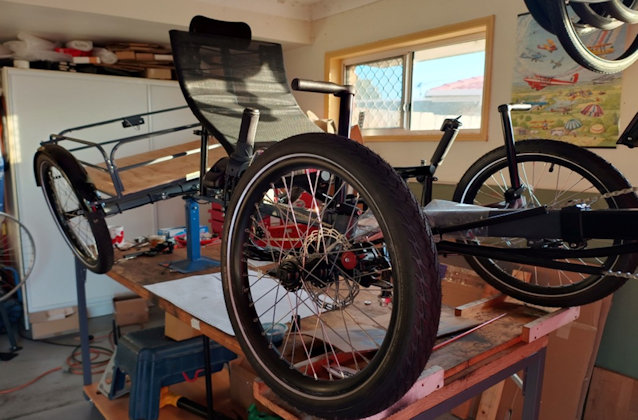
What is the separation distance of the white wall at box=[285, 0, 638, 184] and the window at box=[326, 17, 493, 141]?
0.18 ft

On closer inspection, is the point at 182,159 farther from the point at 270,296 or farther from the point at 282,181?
the point at 282,181

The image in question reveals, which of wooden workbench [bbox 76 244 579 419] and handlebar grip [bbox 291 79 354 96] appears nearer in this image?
wooden workbench [bbox 76 244 579 419]

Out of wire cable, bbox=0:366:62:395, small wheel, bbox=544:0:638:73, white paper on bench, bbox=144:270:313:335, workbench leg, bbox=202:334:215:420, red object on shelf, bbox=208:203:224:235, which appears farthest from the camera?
red object on shelf, bbox=208:203:224:235

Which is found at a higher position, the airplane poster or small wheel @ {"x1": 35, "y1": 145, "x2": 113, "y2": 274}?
the airplane poster

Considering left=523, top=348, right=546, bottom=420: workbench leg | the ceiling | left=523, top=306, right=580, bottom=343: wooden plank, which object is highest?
the ceiling

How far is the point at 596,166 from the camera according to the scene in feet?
3.59

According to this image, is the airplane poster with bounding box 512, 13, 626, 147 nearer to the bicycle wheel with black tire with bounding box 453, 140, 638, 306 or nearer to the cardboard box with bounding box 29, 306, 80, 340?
the bicycle wheel with black tire with bounding box 453, 140, 638, 306

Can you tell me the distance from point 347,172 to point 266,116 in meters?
1.17

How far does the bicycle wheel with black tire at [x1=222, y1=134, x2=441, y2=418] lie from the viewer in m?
0.68

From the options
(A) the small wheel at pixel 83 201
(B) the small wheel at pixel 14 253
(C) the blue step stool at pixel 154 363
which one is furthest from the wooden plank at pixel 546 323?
(B) the small wheel at pixel 14 253

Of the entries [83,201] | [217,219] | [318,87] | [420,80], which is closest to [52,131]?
[217,219]

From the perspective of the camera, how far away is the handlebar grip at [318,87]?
1.01 m

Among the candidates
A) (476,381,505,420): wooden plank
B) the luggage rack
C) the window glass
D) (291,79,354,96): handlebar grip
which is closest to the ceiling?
the window glass

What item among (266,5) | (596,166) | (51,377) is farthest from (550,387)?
(266,5)
